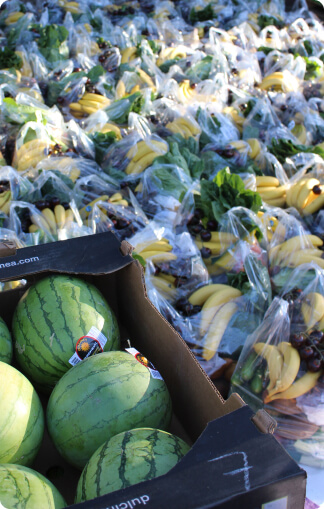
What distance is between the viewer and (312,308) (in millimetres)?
1845

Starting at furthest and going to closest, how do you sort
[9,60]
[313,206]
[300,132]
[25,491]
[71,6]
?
[71,6], [9,60], [300,132], [313,206], [25,491]

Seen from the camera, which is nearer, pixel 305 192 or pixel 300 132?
pixel 305 192

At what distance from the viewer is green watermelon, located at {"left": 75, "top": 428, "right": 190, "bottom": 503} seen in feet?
2.83

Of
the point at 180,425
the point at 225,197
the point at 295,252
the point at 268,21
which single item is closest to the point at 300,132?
the point at 225,197

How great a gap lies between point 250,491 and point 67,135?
10.0 feet

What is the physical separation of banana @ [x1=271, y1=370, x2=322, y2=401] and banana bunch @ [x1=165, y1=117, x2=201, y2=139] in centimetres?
236

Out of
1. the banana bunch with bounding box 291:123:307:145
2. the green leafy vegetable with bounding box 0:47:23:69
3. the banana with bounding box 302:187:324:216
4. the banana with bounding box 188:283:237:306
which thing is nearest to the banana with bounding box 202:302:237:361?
the banana with bounding box 188:283:237:306

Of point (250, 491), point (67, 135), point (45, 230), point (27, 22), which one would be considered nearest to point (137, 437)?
point (250, 491)

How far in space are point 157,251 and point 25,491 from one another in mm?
1565

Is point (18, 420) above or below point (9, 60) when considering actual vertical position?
above

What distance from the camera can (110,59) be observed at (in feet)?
16.0

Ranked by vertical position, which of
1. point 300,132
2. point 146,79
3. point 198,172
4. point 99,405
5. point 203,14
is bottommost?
point 300,132

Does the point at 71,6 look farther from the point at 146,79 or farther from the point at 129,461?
the point at 129,461

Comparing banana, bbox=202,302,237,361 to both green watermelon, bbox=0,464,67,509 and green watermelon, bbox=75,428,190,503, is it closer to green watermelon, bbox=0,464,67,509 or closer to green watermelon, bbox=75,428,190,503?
green watermelon, bbox=75,428,190,503
